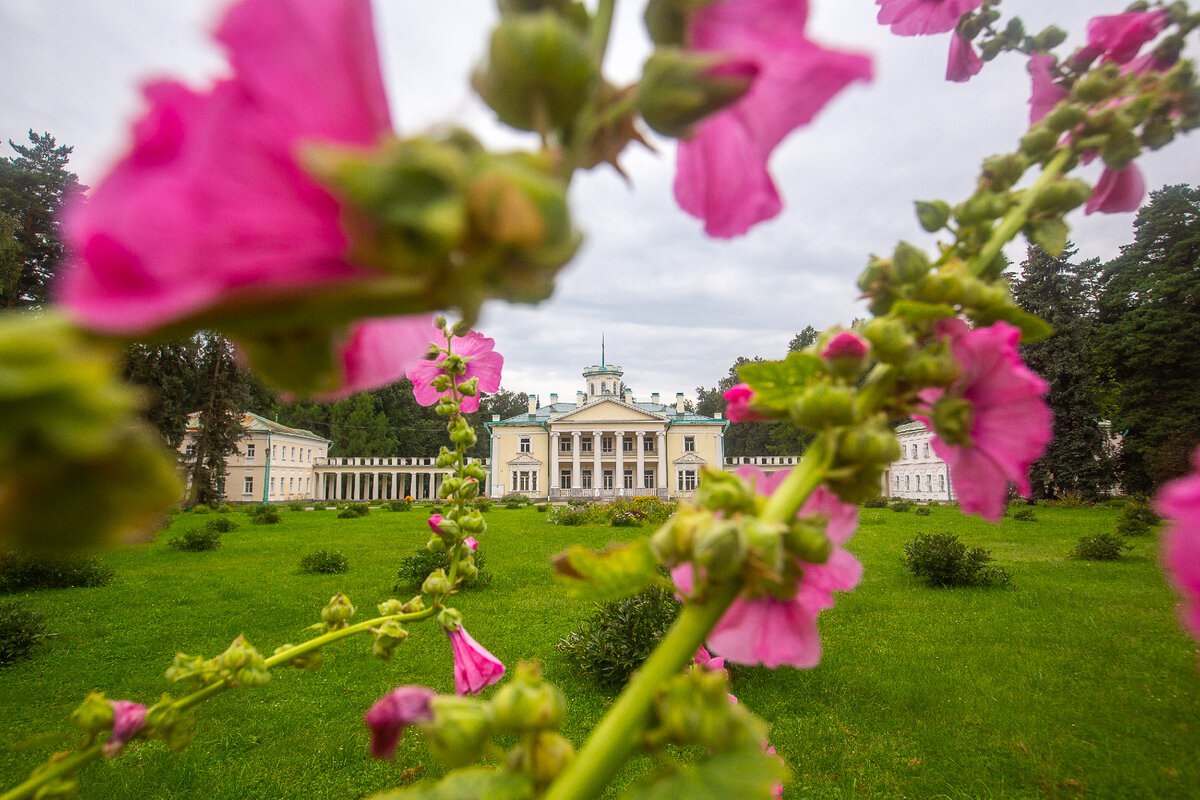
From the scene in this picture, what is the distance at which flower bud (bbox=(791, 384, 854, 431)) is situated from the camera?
0.52 meters

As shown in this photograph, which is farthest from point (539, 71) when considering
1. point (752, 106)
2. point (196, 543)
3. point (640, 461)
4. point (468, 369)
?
point (640, 461)

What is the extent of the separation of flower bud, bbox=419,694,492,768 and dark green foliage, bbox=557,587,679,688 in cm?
601

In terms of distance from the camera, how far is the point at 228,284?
0.63 ft

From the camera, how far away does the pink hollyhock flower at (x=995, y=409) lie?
23.0 inches

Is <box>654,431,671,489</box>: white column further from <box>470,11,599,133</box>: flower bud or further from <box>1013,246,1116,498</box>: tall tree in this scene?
<box>470,11,599,133</box>: flower bud

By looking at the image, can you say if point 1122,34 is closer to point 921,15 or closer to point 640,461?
point 921,15

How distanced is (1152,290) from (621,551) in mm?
31180

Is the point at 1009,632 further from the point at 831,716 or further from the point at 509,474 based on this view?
the point at 509,474

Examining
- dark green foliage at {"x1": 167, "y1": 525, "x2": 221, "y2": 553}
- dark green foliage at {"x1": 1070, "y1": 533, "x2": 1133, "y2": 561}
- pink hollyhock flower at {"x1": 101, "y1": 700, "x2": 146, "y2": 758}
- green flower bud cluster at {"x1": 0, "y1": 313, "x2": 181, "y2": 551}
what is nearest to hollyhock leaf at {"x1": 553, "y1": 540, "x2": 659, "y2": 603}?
green flower bud cluster at {"x1": 0, "y1": 313, "x2": 181, "y2": 551}

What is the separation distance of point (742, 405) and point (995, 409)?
252 mm

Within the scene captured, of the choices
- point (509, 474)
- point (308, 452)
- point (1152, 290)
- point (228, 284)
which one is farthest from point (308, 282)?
point (308, 452)

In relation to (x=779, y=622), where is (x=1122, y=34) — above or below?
above

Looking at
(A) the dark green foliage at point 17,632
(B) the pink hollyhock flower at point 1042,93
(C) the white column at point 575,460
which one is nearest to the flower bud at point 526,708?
(B) the pink hollyhock flower at point 1042,93

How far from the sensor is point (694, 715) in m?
0.39
